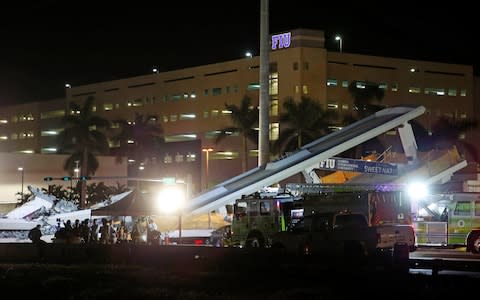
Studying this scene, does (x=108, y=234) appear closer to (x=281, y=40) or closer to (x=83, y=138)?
(x=83, y=138)

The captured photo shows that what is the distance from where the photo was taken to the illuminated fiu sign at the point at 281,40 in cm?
8656

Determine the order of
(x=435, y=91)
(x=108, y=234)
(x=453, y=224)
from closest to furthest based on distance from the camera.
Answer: (x=453, y=224)
(x=108, y=234)
(x=435, y=91)

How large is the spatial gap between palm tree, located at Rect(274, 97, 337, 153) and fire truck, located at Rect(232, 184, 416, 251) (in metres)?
31.7

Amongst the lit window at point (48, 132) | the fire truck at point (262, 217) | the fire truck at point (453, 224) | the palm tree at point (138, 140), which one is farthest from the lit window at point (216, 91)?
the fire truck at point (453, 224)

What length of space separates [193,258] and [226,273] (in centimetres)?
292

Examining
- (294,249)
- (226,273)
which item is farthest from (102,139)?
(226,273)

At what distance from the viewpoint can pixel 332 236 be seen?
1028 inches

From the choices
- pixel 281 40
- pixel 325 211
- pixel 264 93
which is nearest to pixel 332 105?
pixel 281 40

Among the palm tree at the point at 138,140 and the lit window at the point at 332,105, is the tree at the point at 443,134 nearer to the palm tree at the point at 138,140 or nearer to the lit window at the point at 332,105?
A: the lit window at the point at 332,105

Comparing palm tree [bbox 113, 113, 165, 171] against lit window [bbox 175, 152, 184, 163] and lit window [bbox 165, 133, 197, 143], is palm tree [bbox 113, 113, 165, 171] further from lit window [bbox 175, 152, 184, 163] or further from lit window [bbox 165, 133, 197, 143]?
lit window [bbox 165, 133, 197, 143]

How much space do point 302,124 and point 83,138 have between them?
24.2 metres

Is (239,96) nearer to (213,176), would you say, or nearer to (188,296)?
(213,176)

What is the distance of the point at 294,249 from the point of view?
27406 mm

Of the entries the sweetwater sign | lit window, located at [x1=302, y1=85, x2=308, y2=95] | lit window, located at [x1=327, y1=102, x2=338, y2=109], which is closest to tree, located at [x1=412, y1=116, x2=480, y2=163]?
lit window, located at [x1=327, y1=102, x2=338, y2=109]
